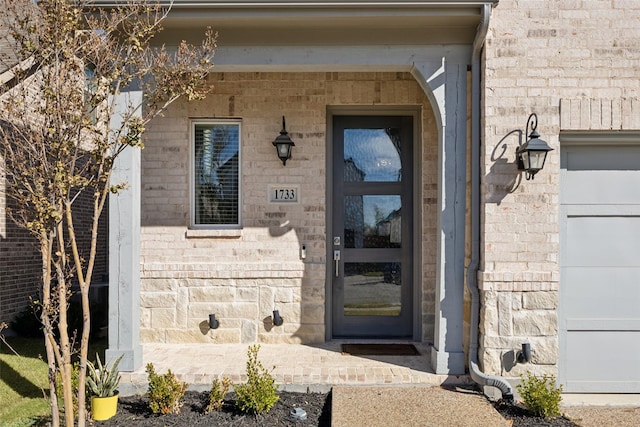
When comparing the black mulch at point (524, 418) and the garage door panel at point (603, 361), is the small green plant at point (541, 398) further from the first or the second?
the garage door panel at point (603, 361)

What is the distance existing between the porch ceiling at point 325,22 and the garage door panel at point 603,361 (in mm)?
2829

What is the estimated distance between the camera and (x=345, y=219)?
16.8 ft

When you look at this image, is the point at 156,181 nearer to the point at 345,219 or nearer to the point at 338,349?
the point at 345,219

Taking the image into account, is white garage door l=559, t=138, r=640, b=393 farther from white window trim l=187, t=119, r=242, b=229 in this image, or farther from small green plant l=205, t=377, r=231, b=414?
white window trim l=187, t=119, r=242, b=229

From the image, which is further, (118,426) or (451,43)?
(451,43)

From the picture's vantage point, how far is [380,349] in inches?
184

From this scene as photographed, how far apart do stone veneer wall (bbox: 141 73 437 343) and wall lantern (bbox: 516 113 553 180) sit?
1.29 meters

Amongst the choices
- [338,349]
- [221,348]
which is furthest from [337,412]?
[221,348]

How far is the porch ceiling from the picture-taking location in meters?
3.67

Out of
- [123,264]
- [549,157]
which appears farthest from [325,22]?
[123,264]

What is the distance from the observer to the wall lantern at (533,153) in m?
3.59

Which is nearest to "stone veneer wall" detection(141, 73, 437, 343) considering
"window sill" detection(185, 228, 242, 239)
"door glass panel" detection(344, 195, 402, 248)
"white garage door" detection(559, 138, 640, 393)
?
"window sill" detection(185, 228, 242, 239)

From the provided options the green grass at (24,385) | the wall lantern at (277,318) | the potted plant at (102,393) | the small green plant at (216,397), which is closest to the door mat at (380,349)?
the wall lantern at (277,318)

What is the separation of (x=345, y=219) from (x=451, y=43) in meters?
2.12
